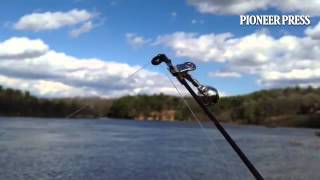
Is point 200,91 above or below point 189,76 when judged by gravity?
below

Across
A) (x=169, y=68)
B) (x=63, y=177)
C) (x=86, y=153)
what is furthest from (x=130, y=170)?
(x=169, y=68)

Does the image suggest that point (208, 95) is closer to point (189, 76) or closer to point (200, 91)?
point (200, 91)

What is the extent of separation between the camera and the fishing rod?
895 centimetres

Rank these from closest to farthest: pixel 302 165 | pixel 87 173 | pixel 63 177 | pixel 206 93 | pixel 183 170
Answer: pixel 206 93, pixel 63 177, pixel 87 173, pixel 183 170, pixel 302 165

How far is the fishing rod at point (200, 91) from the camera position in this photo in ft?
29.3

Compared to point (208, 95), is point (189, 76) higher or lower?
higher

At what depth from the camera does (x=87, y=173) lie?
1486 inches

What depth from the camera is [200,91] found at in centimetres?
905

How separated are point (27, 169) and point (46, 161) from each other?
6130mm

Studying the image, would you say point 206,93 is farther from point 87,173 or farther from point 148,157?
point 148,157

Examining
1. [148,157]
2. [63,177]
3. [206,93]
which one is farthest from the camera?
[148,157]

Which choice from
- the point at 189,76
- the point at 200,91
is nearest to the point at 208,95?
the point at 200,91

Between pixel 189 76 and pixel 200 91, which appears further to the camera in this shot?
pixel 189 76

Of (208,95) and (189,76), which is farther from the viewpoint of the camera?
(189,76)
